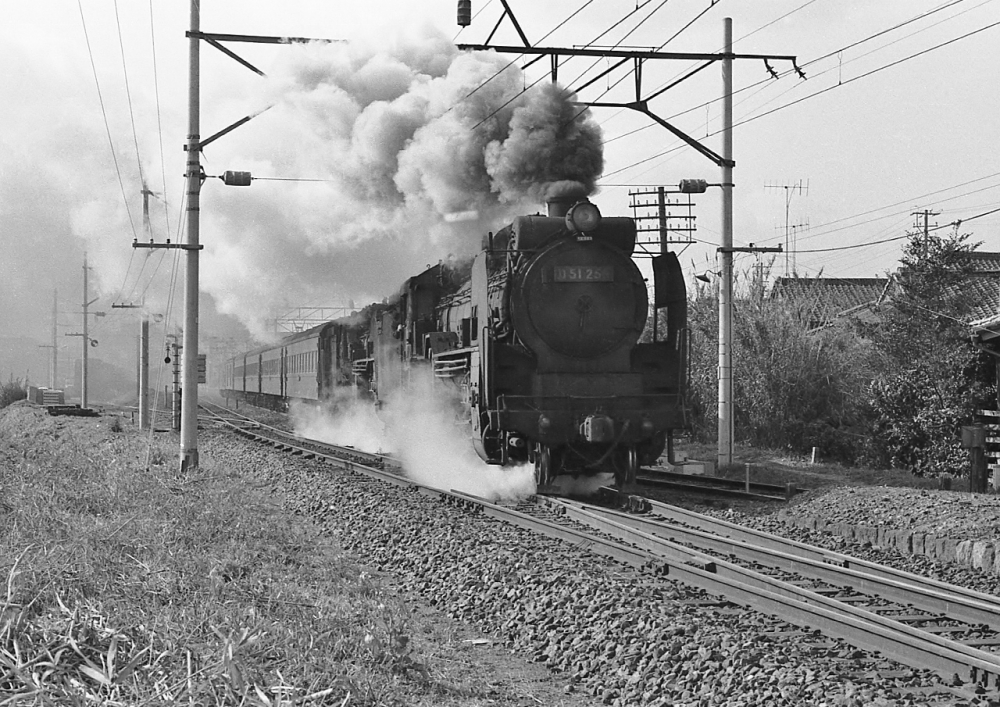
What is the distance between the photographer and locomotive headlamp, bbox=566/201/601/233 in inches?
465

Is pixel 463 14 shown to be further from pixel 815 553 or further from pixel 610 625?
pixel 610 625

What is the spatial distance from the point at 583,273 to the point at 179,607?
6.95 m

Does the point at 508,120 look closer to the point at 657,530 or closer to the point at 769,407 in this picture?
the point at 657,530

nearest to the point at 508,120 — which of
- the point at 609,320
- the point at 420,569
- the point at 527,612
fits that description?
the point at 609,320

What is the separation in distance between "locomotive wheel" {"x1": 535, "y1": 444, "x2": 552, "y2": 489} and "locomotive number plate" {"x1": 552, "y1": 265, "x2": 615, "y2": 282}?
2004 mm

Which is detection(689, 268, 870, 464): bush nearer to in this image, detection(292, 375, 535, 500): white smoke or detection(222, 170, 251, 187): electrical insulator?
detection(292, 375, 535, 500): white smoke

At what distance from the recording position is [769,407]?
73.0ft

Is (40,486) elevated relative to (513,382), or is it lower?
lower

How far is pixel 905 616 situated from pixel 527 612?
2.52 meters

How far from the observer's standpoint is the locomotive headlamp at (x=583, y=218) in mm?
11820

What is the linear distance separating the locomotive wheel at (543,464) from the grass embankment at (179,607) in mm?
2725

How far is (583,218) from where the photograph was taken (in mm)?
11820

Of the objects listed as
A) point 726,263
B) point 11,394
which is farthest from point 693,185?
point 11,394

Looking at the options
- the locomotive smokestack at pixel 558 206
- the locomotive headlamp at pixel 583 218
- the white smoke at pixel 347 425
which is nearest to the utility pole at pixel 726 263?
the locomotive smokestack at pixel 558 206
